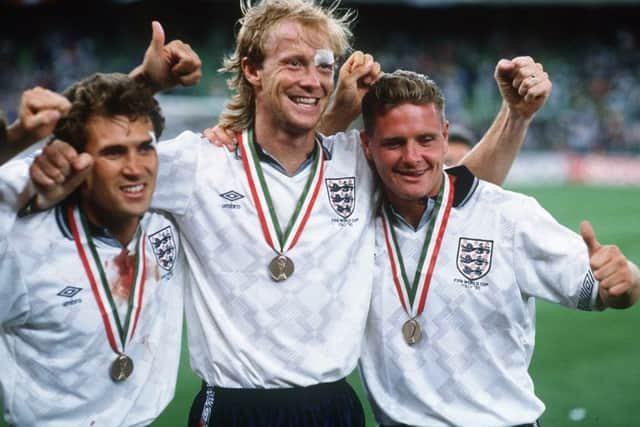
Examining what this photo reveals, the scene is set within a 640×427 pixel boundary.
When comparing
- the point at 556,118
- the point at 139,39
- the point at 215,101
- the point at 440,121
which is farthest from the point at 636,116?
the point at 440,121

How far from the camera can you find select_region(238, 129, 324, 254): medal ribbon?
308 cm

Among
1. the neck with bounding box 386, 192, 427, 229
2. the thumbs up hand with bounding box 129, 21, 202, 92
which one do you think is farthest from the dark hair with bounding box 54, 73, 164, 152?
the neck with bounding box 386, 192, 427, 229

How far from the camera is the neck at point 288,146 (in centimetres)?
325

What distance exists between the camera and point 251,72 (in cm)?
339

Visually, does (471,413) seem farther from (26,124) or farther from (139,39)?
(139,39)

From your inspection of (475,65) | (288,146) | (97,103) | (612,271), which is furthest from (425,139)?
(475,65)

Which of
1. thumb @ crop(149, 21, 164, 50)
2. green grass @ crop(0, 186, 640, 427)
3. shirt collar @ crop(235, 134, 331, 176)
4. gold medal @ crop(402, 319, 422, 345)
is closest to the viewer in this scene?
thumb @ crop(149, 21, 164, 50)

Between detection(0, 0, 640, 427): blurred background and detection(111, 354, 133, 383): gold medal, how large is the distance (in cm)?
612

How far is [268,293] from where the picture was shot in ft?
9.95

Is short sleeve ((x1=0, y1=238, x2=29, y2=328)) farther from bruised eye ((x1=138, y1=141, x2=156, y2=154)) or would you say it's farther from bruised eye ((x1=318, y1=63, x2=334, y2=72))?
bruised eye ((x1=318, y1=63, x2=334, y2=72))

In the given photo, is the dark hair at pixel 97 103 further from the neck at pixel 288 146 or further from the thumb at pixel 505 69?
the thumb at pixel 505 69

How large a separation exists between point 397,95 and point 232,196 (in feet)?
2.63

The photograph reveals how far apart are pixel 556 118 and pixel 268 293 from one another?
989 inches

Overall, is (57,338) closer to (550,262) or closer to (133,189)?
(133,189)
